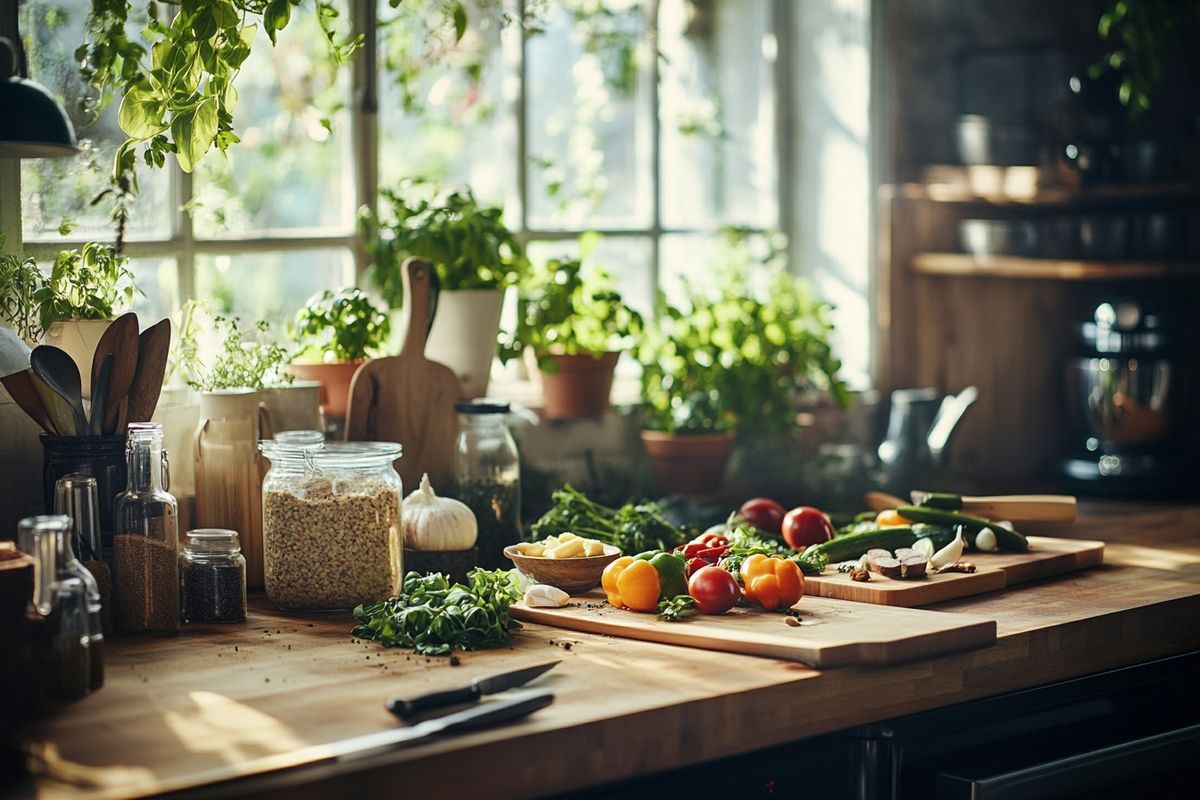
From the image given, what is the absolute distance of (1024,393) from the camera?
339cm

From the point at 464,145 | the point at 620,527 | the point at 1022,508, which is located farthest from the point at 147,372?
the point at 1022,508

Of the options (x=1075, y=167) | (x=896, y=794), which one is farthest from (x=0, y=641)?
(x=1075, y=167)

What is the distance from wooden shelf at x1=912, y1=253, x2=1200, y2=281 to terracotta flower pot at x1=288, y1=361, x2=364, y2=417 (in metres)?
1.39

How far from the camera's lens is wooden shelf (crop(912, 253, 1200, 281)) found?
9.82 ft

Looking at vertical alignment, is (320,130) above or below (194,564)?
above

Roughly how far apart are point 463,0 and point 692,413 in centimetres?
91

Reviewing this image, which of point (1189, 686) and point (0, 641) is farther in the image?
point (1189, 686)

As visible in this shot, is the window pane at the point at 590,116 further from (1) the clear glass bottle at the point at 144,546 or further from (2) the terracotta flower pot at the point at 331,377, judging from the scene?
(1) the clear glass bottle at the point at 144,546

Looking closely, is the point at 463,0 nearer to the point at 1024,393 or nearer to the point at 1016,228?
the point at 1016,228

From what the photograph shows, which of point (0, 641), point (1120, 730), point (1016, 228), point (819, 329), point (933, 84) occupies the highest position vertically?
point (933, 84)

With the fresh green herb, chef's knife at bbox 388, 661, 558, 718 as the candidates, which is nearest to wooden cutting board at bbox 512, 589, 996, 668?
the fresh green herb

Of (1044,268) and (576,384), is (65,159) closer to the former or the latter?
(576,384)

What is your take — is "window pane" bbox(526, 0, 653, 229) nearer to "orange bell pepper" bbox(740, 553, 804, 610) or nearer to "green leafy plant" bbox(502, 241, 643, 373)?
"green leafy plant" bbox(502, 241, 643, 373)

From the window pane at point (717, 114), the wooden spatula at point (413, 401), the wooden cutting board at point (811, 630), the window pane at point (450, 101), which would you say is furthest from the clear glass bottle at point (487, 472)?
the window pane at point (717, 114)
